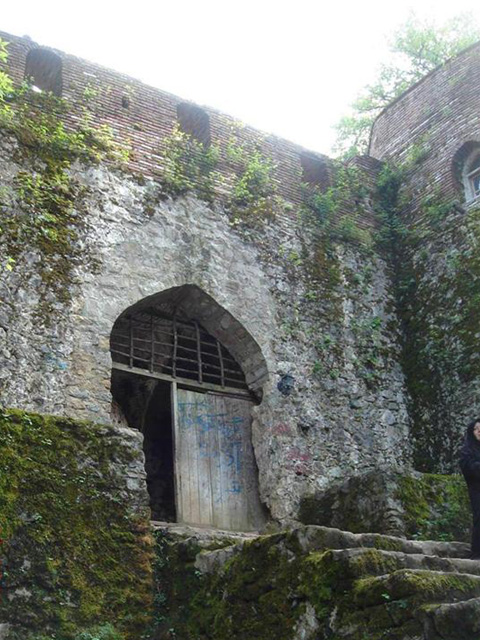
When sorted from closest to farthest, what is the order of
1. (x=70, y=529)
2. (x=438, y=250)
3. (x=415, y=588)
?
(x=415, y=588), (x=70, y=529), (x=438, y=250)

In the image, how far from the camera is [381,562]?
4598 millimetres

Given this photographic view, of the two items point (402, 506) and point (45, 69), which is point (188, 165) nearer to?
point (45, 69)

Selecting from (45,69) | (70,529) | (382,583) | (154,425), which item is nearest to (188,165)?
(45,69)

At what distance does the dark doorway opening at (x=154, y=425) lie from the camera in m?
11.1

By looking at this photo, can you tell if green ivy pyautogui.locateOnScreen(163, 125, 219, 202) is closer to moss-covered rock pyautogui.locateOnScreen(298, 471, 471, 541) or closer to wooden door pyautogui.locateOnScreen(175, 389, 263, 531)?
wooden door pyautogui.locateOnScreen(175, 389, 263, 531)

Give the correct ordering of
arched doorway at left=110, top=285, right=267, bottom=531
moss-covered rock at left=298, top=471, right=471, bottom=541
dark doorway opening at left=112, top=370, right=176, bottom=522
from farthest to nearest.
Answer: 1. dark doorway opening at left=112, top=370, right=176, bottom=522
2. arched doorway at left=110, top=285, right=267, bottom=531
3. moss-covered rock at left=298, top=471, right=471, bottom=541

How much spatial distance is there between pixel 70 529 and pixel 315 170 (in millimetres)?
6886

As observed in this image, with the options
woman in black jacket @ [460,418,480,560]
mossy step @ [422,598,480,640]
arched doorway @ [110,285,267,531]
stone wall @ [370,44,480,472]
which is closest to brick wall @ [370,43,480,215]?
stone wall @ [370,44,480,472]

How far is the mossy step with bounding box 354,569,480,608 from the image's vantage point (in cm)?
412

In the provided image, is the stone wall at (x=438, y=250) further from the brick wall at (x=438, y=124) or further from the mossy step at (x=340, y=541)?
the mossy step at (x=340, y=541)

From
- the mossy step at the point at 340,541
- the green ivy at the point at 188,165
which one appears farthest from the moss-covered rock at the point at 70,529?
the green ivy at the point at 188,165

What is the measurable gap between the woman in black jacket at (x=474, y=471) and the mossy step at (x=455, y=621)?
168 centimetres

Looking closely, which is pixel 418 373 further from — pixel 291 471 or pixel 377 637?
pixel 377 637

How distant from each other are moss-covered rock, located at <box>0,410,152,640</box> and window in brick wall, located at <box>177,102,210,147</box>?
507 centimetres
